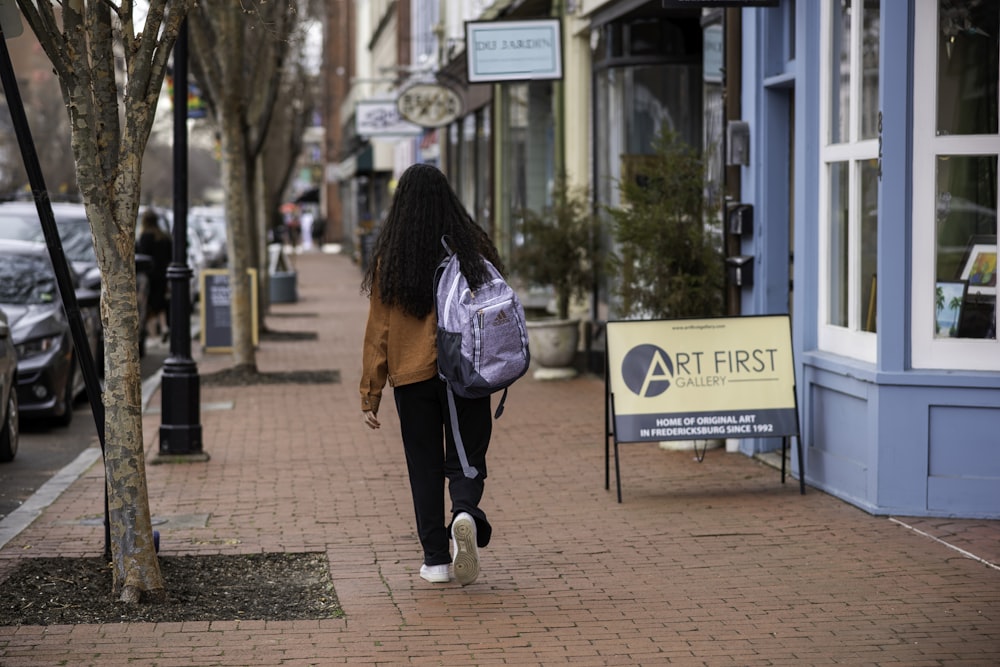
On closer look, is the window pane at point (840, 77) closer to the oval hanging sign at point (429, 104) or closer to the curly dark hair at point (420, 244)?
the curly dark hair at point (420, 244)

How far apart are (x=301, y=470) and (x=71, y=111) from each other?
417cm

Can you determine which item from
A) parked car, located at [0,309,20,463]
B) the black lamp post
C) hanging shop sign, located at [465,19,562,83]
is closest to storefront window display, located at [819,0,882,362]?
the black lamp post

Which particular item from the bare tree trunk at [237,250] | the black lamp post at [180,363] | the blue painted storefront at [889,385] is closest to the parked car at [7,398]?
the black lamp post at [180,363]

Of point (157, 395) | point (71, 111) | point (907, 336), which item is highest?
point (71, 111)

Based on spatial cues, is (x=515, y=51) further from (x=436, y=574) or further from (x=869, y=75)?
(x=436, y=574)

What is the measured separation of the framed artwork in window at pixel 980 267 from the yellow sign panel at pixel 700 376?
121 cm

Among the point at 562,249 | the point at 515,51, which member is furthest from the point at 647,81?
the point at 562,249

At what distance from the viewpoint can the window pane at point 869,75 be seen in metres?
8.14

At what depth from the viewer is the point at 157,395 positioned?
14.3 meters

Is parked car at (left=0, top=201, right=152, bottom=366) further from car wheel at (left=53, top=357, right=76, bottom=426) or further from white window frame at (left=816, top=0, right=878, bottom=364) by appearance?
white window frame at (left=816, top=0, right=878, bottom=364)

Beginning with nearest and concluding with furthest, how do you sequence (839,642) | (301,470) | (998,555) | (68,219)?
(839,642)
(998,555)
(301,470)
(68,219)

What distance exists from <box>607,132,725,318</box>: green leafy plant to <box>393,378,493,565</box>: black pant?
3752 mm

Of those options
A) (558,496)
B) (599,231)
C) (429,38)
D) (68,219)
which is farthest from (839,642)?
(429,38)

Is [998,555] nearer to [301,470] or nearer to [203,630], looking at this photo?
[203,630]
